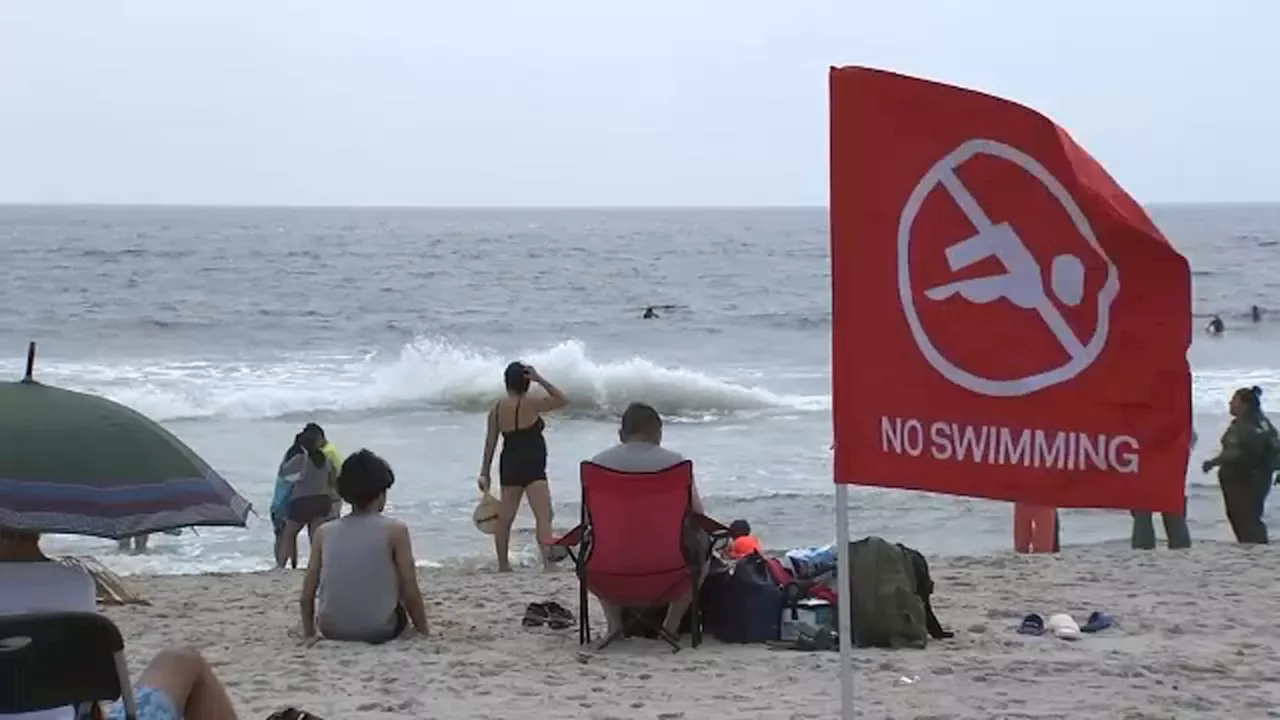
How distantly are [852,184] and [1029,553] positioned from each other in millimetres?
6705

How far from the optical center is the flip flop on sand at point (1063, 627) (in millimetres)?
6922

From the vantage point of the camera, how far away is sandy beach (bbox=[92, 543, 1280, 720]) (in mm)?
5723

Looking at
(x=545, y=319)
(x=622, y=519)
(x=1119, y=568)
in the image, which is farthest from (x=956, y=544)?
(x=545, y=319)

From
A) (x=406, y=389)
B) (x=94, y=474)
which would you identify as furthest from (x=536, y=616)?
(x=406, y=389)

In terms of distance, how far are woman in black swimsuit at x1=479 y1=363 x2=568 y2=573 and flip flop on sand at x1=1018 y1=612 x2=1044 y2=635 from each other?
323 cm

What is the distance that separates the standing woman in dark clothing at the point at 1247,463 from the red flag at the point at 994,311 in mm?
7078

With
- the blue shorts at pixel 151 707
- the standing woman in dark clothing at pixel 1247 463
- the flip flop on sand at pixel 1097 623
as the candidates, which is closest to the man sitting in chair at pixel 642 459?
the flip flop on sand at pixel 1097 623

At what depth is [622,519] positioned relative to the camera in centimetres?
671

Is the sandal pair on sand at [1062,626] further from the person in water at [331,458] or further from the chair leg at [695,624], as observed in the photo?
the person in water at [331,458]

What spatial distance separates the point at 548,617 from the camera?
293 inches

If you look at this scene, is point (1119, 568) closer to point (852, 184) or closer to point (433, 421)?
point (852, 184)

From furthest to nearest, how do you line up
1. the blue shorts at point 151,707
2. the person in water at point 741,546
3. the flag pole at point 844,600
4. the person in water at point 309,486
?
the person in water at point 309,486 < the person in water at point 741,546 < the flag pole at point 844,600 < the blue shorts at point 151,707

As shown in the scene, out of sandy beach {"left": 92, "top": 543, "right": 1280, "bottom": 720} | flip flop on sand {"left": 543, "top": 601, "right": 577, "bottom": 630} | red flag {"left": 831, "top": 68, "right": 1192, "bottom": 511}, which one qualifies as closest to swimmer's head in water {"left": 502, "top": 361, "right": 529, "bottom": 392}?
sandy beach {"left": 92, "top": 543, "right": 1280, "bottom": 720}

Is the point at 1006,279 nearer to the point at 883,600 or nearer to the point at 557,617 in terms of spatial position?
the point at 883,600
